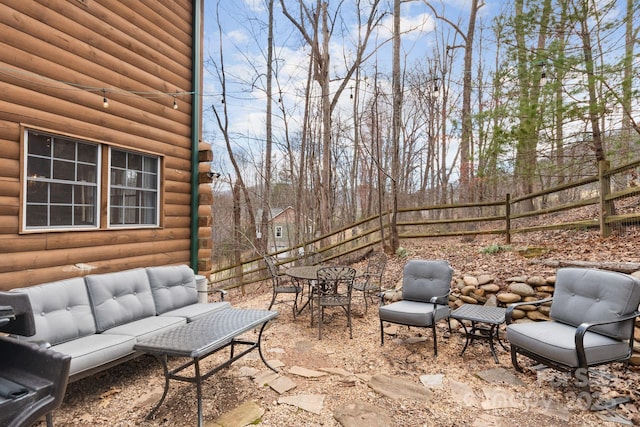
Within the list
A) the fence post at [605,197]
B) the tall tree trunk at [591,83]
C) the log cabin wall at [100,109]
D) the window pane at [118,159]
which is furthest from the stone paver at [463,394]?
the tall tree trunk at [591,83]

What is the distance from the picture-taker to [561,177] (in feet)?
19.2

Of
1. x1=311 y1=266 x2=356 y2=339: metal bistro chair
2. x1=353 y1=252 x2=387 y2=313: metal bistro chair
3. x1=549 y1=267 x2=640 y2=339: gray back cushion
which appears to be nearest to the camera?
x1=549 y1=267 x2=640 y2=339: gray back cushion

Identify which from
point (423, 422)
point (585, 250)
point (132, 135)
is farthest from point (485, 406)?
point (132, 135)

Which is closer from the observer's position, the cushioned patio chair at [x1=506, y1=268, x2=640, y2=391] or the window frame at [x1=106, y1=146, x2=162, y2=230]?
the cushioned patio chair at [x1=506, y1=268, x2=640, y2=391]

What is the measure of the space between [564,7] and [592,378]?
563cm

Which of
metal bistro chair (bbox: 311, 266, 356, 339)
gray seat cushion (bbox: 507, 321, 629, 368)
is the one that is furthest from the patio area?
metal bistro chair (bbox: 311, 266, 356, 339)

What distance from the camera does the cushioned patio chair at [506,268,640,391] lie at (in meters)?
2.46

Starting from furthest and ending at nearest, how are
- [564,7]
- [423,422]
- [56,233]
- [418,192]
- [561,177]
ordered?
[418,192] → [561,177] → [564,7] → [56,233] → [423,422]

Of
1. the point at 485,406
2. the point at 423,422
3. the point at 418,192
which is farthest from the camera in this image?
the point at 418,192

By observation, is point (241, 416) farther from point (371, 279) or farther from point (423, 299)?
point (371, 279)

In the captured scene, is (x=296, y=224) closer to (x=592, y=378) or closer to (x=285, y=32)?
(x=285, y=32)

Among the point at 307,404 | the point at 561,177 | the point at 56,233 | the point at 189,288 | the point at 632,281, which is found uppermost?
the point at 561,177

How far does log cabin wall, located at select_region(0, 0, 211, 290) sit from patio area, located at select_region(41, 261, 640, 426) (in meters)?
1.49

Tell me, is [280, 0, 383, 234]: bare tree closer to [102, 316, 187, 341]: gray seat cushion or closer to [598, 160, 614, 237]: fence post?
[598, 160, 614, 237]: fence post
